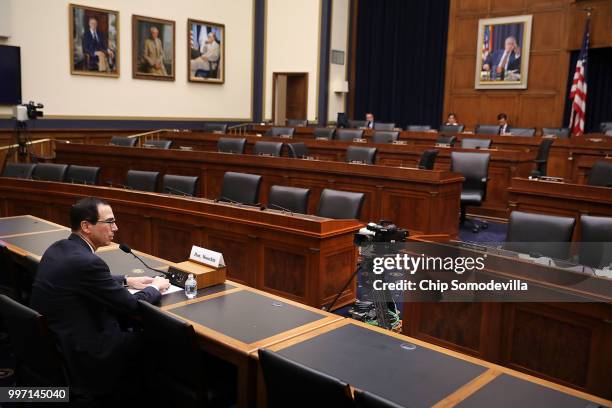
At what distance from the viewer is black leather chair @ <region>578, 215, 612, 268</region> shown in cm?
355

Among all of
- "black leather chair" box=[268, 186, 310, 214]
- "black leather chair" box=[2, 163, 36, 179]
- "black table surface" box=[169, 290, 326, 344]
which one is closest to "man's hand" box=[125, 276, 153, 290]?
"black table surface" box=[169, 290, 326, 344]

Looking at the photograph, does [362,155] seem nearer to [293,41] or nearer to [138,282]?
[138,282]

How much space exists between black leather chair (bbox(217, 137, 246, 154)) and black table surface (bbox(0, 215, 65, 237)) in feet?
12.9

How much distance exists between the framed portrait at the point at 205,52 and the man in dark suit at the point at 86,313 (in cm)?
1027

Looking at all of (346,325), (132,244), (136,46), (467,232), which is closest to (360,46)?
(136,46)

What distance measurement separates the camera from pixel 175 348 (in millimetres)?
2271

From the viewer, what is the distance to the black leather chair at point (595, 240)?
3.55 m

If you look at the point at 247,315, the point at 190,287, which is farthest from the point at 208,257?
the point at 247,315

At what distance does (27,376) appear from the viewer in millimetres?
2564

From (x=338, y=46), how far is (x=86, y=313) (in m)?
12.5

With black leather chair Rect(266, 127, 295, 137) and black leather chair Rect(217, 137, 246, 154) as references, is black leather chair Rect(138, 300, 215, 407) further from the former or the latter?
black leather chair Rect(266, 127, 295, 137)

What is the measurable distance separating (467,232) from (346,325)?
183 inches

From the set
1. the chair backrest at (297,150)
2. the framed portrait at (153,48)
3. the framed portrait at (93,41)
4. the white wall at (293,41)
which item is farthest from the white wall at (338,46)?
the chair backrest at (297,150)

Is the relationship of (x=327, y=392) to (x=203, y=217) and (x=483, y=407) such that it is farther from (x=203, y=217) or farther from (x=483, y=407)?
(x=203, y=217)
